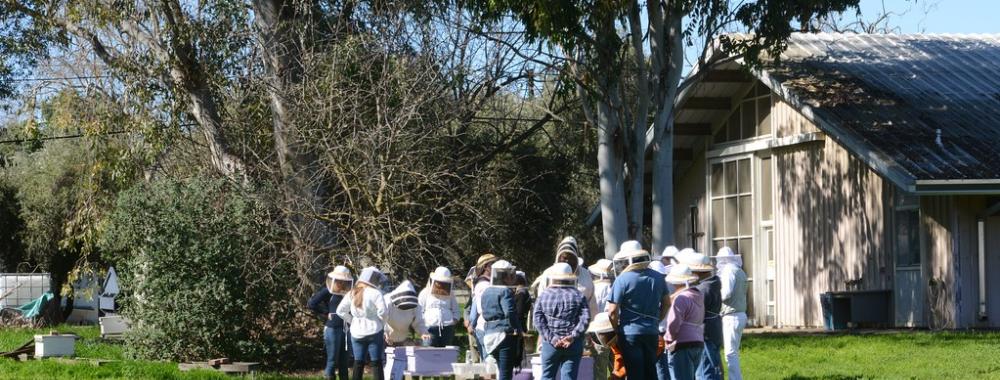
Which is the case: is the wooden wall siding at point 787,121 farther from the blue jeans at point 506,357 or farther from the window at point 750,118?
the blue jeans at point 506,357

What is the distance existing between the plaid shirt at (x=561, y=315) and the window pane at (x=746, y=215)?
17.7m

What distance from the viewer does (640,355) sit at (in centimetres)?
1349

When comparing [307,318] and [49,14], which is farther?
[49,14]

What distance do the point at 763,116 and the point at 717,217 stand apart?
3.15 meters

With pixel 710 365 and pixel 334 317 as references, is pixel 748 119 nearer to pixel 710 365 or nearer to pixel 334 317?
pixel 334 317

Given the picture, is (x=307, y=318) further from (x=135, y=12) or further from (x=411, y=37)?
(x=135, y=12)

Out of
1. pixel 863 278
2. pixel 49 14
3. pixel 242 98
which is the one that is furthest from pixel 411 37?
pixel 863 278

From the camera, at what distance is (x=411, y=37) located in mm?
23172

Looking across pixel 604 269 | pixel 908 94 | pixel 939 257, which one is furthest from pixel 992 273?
pixel 604 269

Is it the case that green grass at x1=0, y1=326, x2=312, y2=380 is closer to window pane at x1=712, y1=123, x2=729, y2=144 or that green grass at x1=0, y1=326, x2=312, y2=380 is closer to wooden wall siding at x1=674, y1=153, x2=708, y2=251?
window pane at x1=712, y1=123, x2=729, y2=144

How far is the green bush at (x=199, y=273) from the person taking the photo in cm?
A: 1989

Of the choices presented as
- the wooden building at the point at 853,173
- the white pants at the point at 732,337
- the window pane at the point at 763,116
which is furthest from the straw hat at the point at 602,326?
the window pane at the point at 763,116

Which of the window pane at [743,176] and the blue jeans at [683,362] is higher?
the window pane at [743,176]

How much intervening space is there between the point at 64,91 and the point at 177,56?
82.8 inches
